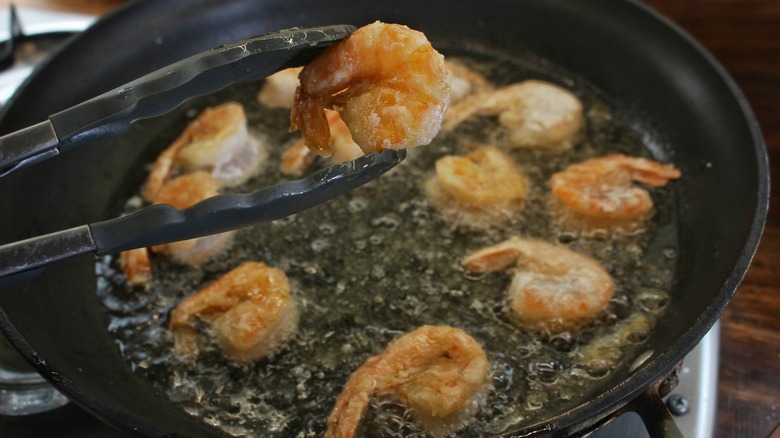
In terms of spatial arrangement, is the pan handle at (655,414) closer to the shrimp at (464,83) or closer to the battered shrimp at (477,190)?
the battered shrimp at (477,190)

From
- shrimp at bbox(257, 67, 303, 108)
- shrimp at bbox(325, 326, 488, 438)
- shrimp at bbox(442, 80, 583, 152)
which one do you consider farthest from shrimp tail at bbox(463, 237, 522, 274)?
shrimp at bbox(257, 67, 303, 108)

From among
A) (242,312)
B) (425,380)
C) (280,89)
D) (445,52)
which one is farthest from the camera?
(445,52)

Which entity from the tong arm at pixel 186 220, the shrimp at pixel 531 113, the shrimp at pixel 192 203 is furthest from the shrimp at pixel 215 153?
the tong arm at pixel 186 220

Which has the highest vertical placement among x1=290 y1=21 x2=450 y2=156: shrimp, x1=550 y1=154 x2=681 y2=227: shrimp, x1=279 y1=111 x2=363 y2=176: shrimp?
x1=290 y1=21 x2=450 y2=156: shrimp

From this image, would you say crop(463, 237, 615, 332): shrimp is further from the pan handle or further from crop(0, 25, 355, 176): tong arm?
crop(0, 25, 355, 176): tong arm

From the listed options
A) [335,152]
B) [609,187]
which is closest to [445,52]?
[335,152]

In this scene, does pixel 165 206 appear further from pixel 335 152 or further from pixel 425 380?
pixel 335 152

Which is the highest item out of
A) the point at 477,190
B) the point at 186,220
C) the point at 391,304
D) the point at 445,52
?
the point at 186,220

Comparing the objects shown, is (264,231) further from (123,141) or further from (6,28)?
(6,28)
